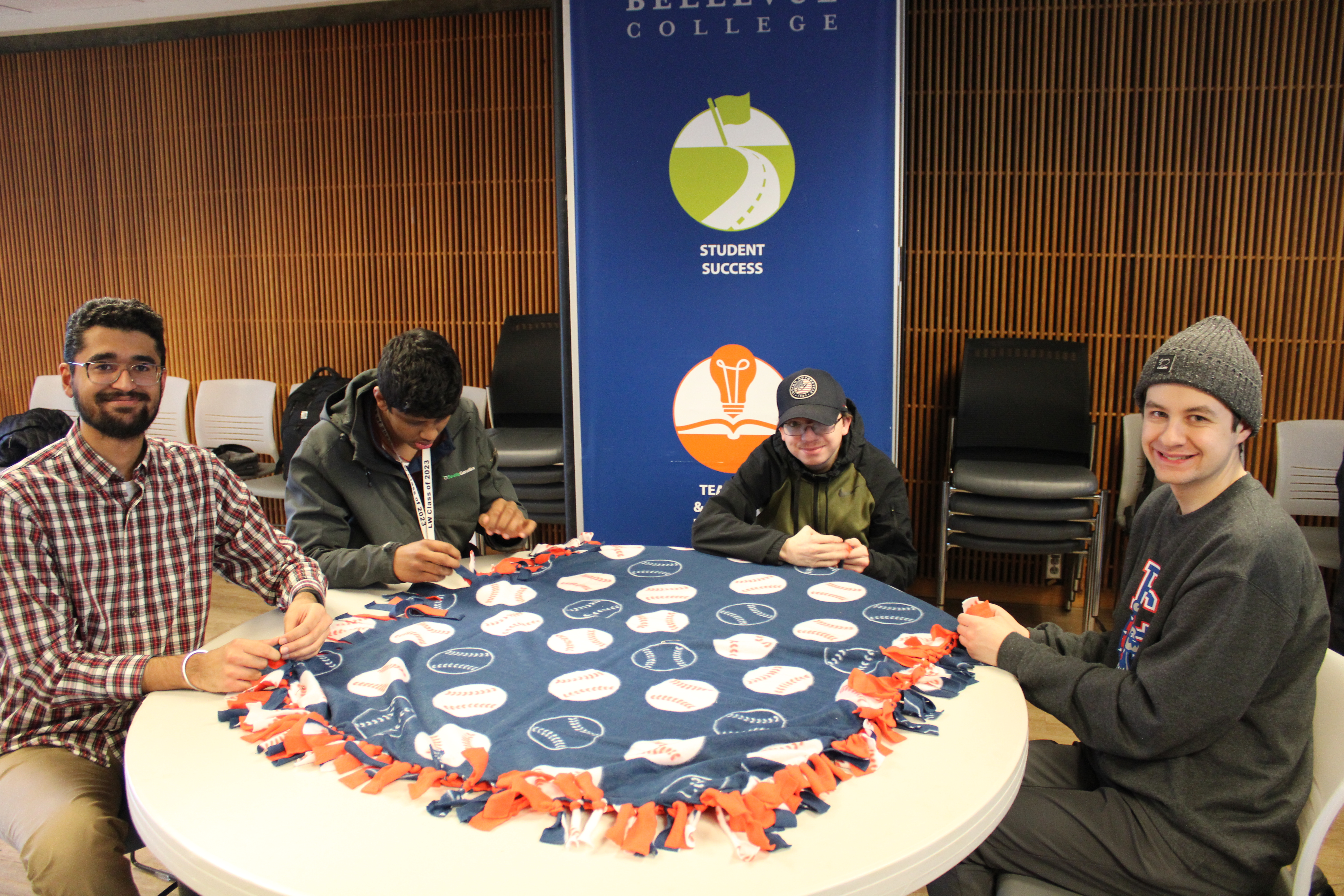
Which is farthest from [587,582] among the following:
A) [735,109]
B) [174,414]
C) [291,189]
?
[291,189]

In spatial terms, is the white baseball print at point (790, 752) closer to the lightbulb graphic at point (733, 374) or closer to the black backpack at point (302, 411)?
the lightbulb graphic at point (733, 374)

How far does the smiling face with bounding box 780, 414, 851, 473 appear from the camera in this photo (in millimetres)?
2713

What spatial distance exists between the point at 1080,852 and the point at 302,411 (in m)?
4.59

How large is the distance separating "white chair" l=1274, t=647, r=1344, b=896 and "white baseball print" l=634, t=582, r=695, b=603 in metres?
1.25

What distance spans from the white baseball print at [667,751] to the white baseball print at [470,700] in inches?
11.7

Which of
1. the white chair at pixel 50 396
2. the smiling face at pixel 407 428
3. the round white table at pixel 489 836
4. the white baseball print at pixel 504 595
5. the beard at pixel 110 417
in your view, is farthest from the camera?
the white chair at pixel 50 396

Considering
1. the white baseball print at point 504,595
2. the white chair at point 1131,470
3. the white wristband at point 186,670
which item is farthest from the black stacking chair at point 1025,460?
the white wristband at point 186,670

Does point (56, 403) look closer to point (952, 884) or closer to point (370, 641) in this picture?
point (370, 641)

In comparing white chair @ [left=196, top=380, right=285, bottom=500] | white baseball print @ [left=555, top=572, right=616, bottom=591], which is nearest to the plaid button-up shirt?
white baseball print @ [left=555, top=572, right=616, bottom=591]

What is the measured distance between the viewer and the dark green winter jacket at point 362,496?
227cm

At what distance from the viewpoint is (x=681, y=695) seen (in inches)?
63.4

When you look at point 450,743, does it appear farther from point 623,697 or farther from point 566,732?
point 623,697

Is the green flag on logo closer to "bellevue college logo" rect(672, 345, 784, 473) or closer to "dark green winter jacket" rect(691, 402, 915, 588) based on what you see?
"bellevue college logo" rect(672, 345, 784, 473)

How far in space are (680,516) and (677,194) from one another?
123 cm
